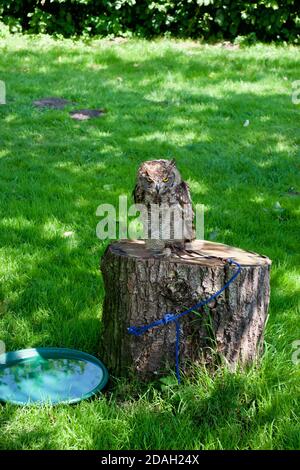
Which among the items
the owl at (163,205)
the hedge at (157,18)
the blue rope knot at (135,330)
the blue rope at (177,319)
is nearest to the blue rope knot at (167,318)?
the blue rope at (177,319)

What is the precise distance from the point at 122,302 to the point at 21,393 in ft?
2.23

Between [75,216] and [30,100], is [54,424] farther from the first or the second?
[30,100]

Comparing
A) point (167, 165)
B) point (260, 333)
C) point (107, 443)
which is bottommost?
point (107, 443)

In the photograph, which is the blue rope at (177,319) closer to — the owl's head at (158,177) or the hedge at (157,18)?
the owl's head at (158,177)

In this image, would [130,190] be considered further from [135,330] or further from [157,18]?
[157,18]

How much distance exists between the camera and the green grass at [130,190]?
120 inches

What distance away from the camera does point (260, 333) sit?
342cm

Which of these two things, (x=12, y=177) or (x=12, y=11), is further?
(x=12, y=11)

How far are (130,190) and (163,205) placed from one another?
257 centimetres

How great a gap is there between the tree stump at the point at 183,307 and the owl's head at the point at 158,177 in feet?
1.12

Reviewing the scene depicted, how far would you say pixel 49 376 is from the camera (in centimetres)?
343

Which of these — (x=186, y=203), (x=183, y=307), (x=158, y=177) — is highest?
(x=158, y=177)

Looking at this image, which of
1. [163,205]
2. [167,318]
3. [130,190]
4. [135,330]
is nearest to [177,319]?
[167,318]
